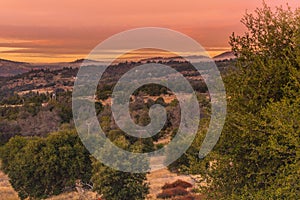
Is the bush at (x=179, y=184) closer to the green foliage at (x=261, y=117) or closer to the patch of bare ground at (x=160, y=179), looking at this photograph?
the patch of bare ground at (x=160, y=179)

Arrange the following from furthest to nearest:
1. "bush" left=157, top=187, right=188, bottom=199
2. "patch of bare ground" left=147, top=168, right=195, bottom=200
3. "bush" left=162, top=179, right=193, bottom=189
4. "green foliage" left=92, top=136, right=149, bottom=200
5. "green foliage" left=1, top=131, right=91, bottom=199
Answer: "patch of bare ground" left=147, top=168, right=195, bottom=200
"bush" left=162, top=179, right=193, bottom=189
"green foliage" left=1, top=131, right=91, bottom=199
"bush" left=157, top=187, right=188, bottom=199
"green foliage" left=92, top=136, right=149, bottom=200

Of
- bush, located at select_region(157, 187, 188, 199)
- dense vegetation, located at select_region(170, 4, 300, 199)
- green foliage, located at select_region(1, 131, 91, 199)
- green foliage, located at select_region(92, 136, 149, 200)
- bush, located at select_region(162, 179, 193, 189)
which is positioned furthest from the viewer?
bush, located at select_region(162, 179, 193, 189)

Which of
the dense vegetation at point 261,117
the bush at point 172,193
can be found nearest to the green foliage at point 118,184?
the bush at point 172,193

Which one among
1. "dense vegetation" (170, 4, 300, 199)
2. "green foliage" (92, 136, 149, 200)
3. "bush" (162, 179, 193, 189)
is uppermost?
"dense vegetation" (170, 4, 300, 199)

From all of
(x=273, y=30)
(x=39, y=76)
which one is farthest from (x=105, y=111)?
(x=39, y=76)

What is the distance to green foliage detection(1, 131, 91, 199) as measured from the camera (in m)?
47.8

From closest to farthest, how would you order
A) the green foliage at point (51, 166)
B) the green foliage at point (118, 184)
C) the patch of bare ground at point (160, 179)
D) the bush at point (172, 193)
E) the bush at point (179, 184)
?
the green foliage at point (118, 184) → the bush at point (172, 193) → the green foliage at point (51, 166) → the bush at point (179, 184) → the patch of bare ground at point (160, 179)

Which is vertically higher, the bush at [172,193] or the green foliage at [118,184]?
the green foliage at [118,184]

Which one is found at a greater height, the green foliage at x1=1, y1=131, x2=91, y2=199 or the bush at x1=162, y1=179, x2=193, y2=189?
the green foliage at x1=1, y1=131, x2=91, y2=199

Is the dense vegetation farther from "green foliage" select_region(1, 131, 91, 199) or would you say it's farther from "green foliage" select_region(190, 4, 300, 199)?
A: "green foliage" select_region(1, 131, 91, 199)

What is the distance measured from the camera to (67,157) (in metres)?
47.9

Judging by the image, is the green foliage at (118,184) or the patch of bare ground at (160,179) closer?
the green foliage at (118,184)

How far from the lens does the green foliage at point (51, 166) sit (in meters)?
47.8

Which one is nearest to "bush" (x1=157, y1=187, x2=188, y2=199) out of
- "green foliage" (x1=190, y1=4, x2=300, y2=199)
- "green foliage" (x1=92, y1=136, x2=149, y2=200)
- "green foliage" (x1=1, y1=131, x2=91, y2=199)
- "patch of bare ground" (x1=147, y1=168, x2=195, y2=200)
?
"patch of bare ground" (x1=147, y1=168, x2=195, y2=200)
